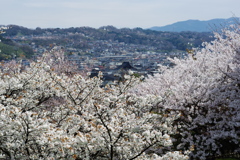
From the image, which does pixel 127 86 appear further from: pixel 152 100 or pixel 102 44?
pixel 102 44

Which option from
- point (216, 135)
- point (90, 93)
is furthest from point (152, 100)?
point (216, 135)

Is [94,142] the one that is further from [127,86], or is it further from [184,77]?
[184,77]

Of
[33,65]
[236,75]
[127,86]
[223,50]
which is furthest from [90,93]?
[223,50]

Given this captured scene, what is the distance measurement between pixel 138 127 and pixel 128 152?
160 centimetres

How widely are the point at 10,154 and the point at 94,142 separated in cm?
217

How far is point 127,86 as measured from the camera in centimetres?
961

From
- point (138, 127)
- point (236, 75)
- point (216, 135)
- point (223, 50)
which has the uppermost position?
point (223, 50)

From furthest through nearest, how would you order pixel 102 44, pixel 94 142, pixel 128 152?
pixel 102 44 < pixel 128 152 < pixel 94 142

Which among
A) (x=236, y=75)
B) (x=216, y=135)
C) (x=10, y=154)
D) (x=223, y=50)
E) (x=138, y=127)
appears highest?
(x=223, y=50)

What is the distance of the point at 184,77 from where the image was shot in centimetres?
1491

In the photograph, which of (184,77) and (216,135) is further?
(184,77)

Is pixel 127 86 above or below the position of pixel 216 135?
above

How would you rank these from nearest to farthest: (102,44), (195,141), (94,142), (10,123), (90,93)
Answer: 1. (10,123)
2. (94,142)
3. (90,93)
4. (195,141)
5. (102,44)

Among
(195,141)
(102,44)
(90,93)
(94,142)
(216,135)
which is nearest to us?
(94,142)
